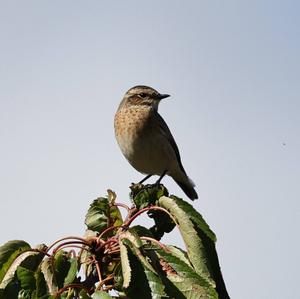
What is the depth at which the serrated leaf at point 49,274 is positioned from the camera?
4023 millimetres

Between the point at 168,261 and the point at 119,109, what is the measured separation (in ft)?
22.7

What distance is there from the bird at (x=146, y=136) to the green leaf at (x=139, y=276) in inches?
231

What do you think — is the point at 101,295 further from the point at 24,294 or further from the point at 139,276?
the point at 24,294

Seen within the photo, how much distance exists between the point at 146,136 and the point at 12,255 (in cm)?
570

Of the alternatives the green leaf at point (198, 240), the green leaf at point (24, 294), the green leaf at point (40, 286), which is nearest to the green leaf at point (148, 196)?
the green leaf at point (198, 240)

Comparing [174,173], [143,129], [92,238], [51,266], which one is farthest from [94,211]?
[174,173]

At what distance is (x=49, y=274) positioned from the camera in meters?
4.09

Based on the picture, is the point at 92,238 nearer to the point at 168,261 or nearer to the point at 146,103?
the point at 168,261

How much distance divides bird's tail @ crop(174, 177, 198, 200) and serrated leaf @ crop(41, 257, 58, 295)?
707cm

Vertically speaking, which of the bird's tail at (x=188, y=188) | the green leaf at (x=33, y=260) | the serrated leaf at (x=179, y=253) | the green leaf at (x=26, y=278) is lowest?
the green leaf at (x=26, y=278)

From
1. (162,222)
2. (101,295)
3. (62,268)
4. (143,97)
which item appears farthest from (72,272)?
(143,97)

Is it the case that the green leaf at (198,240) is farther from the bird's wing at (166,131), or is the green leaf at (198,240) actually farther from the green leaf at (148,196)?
the bird's wing at (166,131)

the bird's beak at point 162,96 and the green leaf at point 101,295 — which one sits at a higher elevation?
the bird's beak at point 162,96

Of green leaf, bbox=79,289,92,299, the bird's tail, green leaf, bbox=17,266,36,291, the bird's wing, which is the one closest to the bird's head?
the bird's wing
